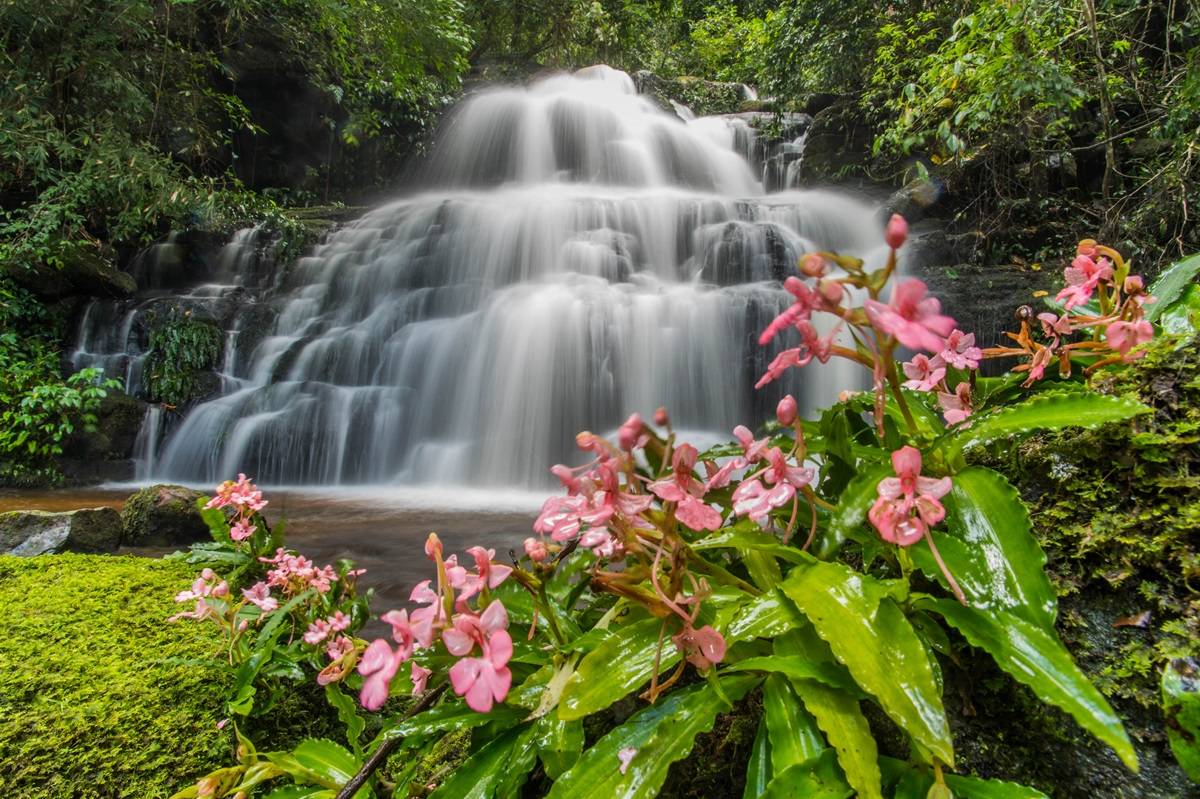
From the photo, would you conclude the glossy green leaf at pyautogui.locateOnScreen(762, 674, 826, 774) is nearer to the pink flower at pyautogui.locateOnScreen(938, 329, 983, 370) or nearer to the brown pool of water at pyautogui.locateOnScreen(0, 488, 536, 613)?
the pink flower at pyautogui.locateOnScreen(938, 329, 983, 370)

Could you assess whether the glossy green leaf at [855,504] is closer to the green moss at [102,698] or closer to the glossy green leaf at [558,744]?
the glossy green leaf at [558,744]

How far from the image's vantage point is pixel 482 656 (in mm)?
624

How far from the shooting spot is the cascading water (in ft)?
21.6

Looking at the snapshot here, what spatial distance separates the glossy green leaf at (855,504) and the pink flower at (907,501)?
0.16m

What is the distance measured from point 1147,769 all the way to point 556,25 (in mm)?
18613

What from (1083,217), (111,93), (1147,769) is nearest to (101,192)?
(111,93)

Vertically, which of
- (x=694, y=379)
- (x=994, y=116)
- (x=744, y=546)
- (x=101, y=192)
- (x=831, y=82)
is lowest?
(x=744, y=546)

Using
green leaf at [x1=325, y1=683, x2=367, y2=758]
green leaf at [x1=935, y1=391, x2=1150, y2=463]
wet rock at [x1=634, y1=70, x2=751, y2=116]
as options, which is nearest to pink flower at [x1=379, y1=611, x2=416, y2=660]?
green leaf at [x1=325, y1=683, x2=367, y2=758]

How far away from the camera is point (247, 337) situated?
802cm

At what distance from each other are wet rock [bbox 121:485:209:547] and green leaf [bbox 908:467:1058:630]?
13.0 ft

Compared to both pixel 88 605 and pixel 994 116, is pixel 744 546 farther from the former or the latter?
pixel 994 116

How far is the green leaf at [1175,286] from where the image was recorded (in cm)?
118

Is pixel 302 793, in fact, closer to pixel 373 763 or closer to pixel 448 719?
pixel 373 763

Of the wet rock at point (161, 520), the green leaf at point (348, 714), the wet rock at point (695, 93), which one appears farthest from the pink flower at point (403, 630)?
the wet rock at point (695, 93)
